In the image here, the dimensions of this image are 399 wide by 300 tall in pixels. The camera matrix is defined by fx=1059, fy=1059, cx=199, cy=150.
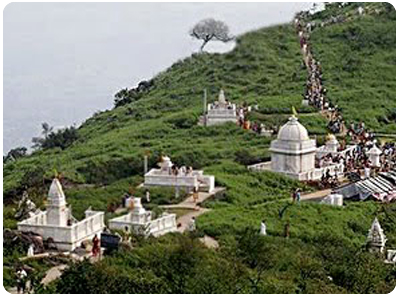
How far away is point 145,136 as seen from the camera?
123 ft

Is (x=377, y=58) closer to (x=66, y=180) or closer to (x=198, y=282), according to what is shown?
(x=66, y=180)

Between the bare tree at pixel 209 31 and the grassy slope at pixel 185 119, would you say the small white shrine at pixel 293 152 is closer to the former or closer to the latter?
the grassy slope at pixel 185 119

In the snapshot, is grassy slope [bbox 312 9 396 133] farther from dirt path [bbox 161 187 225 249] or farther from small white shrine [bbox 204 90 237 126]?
dirt path [bbox 161 187 225 249]

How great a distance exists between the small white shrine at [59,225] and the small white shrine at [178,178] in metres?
5.53

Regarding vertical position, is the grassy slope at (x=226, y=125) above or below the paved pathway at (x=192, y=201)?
above

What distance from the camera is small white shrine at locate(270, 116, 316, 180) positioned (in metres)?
28.7

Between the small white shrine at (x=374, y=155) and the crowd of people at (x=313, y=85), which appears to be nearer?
the small white shrine at (x=374, y=155)

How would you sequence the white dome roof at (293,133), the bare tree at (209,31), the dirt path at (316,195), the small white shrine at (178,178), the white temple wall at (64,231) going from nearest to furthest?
the white temple wall at (64,231) < the small white shrine at (178,178) < the dirt path at (316,195) < the white dome roof at (293,133) < the bare tree at (209,31)

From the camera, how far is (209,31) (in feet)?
205

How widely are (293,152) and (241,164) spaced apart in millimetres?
1982

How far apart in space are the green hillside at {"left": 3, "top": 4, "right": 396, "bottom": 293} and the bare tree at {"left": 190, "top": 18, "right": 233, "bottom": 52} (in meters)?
1.34

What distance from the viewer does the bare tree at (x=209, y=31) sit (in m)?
59.0

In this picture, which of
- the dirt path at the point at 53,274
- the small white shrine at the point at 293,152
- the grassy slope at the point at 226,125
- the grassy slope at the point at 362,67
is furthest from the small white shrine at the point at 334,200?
the grassy slope at the point at 362,67

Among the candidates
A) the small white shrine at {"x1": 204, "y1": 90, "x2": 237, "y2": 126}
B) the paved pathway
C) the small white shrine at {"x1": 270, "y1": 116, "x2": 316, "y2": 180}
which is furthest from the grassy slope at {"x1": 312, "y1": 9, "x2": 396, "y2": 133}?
the paved pathway
